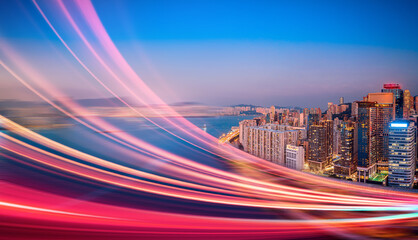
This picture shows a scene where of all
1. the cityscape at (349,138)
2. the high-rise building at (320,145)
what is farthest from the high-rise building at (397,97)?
the high-rise building at (320,145)

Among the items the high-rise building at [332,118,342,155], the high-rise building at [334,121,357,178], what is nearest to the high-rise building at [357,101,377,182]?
the high-rise building at [334,121,357,178]

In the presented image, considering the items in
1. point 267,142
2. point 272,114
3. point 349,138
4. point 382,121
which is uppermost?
point 272,114

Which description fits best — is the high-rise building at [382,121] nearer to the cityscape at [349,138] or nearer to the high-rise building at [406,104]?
the cityscape at [349,138]

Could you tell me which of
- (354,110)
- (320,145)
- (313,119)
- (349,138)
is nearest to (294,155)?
(320,145)

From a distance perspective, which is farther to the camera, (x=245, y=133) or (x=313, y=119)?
(x=313, y=119)

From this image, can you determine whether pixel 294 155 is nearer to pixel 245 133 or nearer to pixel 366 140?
pixel 245 133

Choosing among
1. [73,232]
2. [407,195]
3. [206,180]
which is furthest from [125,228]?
[407,195]

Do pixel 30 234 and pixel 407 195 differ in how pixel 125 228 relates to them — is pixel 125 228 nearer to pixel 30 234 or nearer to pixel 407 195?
pixel 30 234
